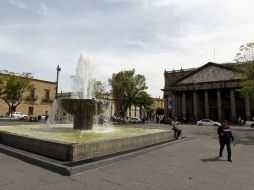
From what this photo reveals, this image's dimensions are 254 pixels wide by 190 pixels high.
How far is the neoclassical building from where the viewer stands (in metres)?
57.7

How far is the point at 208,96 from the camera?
64938mm

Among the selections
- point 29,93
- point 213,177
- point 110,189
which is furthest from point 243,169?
point 29,93

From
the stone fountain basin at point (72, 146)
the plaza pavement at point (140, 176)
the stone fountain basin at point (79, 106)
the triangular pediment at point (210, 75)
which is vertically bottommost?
the plaza pavement at point (140, 176)

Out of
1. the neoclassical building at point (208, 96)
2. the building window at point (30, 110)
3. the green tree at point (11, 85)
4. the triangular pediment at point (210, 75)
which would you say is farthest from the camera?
the triangular pediment at point (210, 75)

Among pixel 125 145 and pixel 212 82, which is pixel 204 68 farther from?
pixel 125 145

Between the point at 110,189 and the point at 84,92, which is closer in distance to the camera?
the point at 110,189

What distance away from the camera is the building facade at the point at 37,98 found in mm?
55644

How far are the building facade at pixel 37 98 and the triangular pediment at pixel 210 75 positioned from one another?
3402 cm

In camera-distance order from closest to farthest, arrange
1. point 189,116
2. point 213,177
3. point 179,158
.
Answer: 1. point 213,177
2. point 179,158
3. point 189,116

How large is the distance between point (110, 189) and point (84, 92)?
39.5 feet

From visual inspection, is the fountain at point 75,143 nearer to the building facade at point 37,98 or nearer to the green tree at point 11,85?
the green tree at point 11,85

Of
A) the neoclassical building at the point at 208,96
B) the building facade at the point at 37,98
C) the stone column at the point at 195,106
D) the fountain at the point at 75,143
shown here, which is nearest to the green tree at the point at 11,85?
the building facade at the point at 37,98

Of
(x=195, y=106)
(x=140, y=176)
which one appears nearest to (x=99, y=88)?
(x=195, y=106)

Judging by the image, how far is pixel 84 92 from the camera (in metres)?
16.9
